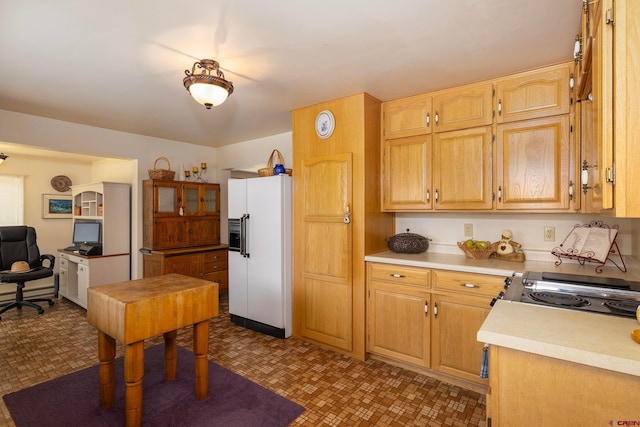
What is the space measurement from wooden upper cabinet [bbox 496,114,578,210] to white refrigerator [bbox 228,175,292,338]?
1.96m

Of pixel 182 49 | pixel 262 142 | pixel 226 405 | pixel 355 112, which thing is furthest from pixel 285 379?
pixel 262 142

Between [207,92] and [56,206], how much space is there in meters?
5.22

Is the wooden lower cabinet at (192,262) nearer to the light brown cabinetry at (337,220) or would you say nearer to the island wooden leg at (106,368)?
the light brown cabinetry at (337,220)

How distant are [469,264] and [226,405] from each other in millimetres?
2012

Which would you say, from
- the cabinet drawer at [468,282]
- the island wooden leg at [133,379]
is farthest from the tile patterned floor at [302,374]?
the island wooden leg at [133,379]

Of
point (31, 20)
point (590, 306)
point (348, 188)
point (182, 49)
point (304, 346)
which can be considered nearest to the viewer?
point (590, 306)

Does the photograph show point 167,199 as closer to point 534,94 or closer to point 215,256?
point 215,256

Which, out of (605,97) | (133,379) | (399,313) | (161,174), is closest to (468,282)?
(399,313)

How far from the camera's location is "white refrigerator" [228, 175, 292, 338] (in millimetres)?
3340

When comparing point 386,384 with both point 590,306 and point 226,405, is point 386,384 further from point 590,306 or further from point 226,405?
point 590,306

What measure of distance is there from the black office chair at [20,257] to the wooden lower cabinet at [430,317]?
172 inches

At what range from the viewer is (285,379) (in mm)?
2562

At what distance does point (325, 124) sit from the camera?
3111 mm

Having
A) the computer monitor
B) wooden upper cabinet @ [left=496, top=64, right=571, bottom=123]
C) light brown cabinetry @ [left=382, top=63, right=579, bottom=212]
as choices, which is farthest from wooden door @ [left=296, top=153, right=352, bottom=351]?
the computer monitor
